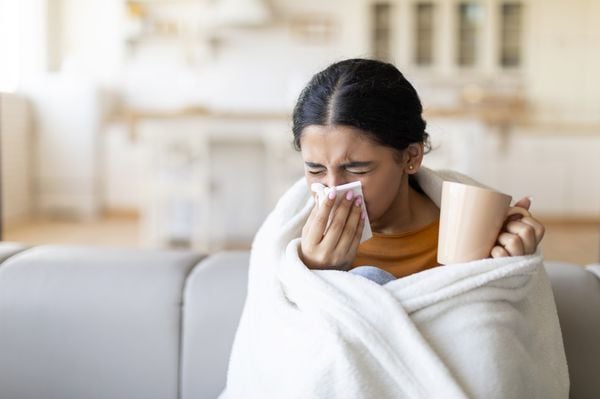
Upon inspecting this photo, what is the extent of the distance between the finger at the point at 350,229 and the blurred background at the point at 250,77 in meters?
4.67

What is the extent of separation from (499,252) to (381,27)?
19.4ft

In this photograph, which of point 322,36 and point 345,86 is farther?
point 322,36

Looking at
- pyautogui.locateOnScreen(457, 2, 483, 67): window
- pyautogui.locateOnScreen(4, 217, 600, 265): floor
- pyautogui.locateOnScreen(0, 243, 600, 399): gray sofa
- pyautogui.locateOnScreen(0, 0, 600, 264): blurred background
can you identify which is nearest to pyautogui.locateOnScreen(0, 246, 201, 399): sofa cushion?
pyautogui.locateOnScreen(0, 243, 600, 399): gray sofa

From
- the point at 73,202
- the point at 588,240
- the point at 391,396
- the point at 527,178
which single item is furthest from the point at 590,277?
the point at 73,202

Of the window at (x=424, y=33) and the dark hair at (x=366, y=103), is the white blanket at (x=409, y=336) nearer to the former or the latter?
the dark hair at (x=366, y=103)

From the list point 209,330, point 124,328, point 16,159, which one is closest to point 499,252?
point 209,330

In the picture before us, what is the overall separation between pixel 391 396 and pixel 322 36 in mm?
5950

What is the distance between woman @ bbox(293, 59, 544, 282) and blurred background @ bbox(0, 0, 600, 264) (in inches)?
177

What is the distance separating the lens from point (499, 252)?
0.90 meters

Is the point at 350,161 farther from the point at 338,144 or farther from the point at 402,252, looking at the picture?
the point at 402,252

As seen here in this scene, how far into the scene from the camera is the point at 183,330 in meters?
1.19

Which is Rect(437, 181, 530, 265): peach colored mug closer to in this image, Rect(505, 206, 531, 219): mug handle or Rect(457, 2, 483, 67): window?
Rect(505, 206, 531, 219): mug handle

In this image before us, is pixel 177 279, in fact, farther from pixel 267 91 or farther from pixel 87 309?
pixel 267 91

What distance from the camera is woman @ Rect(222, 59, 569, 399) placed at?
0.84 metres
